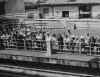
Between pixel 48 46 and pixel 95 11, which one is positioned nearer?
pixel 48 46

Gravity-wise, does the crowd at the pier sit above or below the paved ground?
above

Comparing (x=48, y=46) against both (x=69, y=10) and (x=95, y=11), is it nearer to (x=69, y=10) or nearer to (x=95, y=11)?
(x=69, y=10)

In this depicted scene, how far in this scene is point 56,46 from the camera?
34.8 feet

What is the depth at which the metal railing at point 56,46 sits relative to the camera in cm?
1016

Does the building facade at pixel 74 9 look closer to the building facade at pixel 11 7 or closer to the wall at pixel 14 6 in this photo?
the building facade at pixel 11 7

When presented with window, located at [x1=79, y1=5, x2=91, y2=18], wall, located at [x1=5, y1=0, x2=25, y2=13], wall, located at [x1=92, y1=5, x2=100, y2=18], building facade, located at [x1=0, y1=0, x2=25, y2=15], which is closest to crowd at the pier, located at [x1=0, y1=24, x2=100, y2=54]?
wall, located at [x1=92, y1=5, x2=100, y2=18]

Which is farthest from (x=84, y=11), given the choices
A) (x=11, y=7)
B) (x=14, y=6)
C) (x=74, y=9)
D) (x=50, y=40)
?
(x=50, y=40)

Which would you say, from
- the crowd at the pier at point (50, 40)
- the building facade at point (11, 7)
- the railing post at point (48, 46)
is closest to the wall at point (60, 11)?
the building facade at point (11, 7)

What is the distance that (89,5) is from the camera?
2117cm

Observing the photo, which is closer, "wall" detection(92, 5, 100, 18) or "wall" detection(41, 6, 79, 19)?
"wall" detection(92, 5, 100, 18)

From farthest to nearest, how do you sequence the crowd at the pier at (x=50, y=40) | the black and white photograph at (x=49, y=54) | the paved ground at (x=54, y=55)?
1. the crowd at the pier at (x=50, y=40)
2. the paved ground at (x=54, y=55)
3. the black and white photograph at (x=49, y=54)

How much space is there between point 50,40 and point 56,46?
0.54 metres

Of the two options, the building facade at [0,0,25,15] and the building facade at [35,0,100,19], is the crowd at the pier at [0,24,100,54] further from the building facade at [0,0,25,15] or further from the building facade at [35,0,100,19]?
the building facade at [0,0,25,15]

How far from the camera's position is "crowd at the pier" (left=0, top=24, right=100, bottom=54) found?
10.3m
